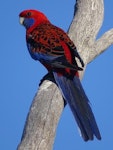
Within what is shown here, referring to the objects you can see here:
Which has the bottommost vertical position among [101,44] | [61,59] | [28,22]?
[101,44]

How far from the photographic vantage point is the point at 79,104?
293 cm

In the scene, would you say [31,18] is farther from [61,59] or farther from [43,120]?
[43,120]

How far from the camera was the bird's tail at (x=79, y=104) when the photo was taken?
272 centimetres

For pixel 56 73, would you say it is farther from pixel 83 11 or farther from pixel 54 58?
pixel 83 11

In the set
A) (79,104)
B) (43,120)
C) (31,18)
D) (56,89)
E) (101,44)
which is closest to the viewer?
(43,120)

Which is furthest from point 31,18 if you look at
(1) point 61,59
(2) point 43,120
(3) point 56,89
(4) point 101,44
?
(2) point 43,120

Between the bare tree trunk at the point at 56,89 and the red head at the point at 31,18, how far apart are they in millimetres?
350

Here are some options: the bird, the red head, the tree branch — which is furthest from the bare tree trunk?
the red head

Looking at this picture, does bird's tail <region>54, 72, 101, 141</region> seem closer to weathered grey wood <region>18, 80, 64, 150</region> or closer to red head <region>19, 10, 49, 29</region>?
weathered grey wood <region>18, 80, 64, 150</region>

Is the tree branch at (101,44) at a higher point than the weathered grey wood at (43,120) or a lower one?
lower

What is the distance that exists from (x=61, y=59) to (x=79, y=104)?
0.47 meters

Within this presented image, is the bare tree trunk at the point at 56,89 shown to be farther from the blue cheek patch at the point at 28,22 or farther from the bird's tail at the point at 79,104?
the blue cheek patch at the point at 28,22

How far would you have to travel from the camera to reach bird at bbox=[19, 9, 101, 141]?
111 inches

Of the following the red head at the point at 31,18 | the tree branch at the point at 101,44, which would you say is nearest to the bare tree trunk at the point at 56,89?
the tree branch at the point at 101,44
